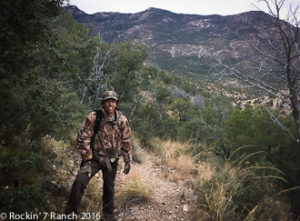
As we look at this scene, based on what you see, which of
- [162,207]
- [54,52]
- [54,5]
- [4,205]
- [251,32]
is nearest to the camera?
[4,205]

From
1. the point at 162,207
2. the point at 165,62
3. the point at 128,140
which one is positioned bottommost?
the point at 162,207

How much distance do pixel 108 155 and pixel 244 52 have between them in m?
4.48

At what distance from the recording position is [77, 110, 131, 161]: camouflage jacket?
250 cm

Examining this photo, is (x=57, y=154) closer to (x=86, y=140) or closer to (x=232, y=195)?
(x=86, y=140)

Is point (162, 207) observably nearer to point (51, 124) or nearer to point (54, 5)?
point (51, 124)

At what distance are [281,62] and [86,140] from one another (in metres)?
4.89

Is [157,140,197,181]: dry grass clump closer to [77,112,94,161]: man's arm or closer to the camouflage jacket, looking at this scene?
the camouflage jacket

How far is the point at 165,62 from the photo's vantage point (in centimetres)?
4900

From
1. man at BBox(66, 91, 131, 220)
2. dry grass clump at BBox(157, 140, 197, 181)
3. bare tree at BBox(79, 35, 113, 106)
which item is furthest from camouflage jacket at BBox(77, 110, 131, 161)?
bare tree at BBox(79, 35, 113, 106)

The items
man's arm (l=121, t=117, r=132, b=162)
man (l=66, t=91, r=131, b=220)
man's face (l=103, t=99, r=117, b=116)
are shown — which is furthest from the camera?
man's arm (l=121, t=117, r=132, b=162)

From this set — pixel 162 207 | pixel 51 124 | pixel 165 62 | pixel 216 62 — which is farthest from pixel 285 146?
pixel 165 62

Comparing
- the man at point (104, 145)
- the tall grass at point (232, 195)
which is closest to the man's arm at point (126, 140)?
the man at point (104, 145)

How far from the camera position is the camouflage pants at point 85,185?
2.34 meters

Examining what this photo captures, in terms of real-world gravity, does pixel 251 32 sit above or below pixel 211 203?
above
